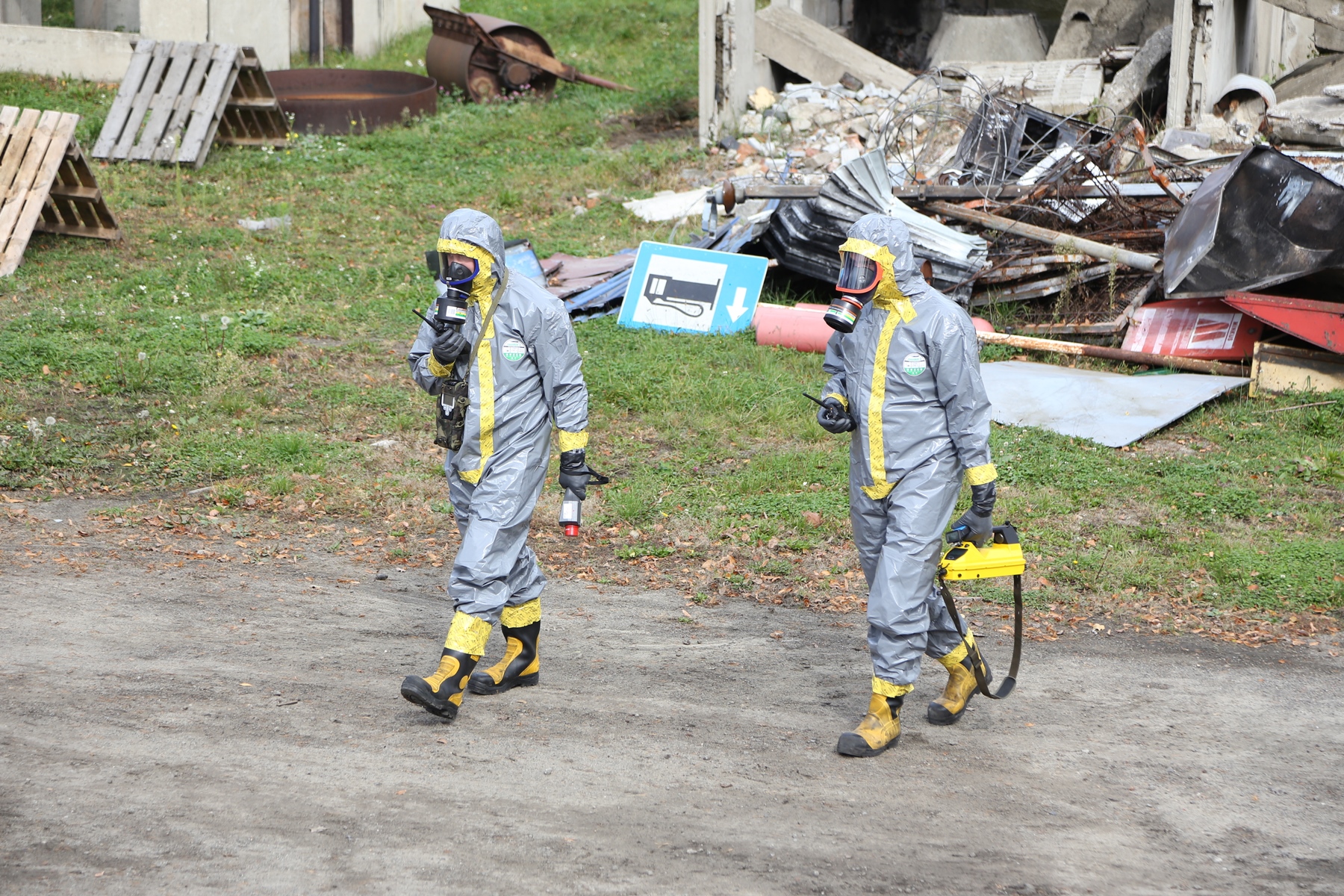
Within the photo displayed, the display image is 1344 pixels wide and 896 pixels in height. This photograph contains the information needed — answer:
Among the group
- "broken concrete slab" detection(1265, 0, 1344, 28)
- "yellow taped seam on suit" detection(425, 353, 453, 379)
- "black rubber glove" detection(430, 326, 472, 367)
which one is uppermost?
"broken concrete slab" detection(1265, 0, 1344, 28)

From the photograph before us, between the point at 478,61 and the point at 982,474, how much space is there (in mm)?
14225

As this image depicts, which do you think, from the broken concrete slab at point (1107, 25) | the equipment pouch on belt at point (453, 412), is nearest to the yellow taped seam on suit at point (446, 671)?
the equipment pouch on belt at point (453, 412)

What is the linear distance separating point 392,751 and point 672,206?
952cm

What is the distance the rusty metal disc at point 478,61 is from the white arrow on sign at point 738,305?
8295 millimetres

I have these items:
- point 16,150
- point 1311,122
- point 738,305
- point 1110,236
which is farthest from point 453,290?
point 1311,122

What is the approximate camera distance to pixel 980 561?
4477mm

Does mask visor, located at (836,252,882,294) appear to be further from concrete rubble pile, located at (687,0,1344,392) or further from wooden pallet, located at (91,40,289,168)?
wooden pallet, located at (91,40,289,168)

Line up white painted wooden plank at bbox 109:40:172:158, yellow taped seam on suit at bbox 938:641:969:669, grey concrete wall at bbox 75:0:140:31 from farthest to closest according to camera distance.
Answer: grey concrete wall at bbox 75:0:140:31
white painted wooden plank at bbox 109:40:172:158
yellow taped seam on suit at bbox 938:641:969:669

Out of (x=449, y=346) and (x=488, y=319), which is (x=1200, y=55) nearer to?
(x=488, y=319)

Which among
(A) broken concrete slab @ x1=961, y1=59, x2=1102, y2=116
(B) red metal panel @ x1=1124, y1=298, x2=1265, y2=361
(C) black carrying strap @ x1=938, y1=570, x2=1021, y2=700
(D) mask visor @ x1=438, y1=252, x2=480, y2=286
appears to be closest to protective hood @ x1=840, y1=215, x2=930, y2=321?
(C) black carrying strap @ x1=938, y1=570, x2=1021, y2=700

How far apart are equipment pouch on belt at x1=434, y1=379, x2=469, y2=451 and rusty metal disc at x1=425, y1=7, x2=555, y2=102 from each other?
13224 mm

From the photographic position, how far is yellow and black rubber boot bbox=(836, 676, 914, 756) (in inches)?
173

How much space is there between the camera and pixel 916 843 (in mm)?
3777

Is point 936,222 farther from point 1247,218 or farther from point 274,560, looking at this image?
point 274,560
